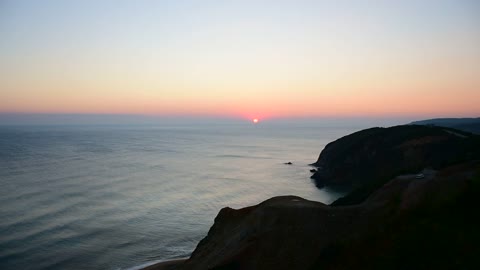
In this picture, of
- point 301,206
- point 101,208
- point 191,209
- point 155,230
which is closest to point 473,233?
point 301,206

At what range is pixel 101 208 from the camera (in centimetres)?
4850

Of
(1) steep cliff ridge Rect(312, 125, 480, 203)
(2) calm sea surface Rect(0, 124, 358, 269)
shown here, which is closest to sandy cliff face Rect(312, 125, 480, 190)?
(1) steep cliff ridge Rect(312, 125, 480, 203)

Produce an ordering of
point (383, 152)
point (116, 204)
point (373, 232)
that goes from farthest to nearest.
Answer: point (383, 152), point (116, 204), point (373, 232)

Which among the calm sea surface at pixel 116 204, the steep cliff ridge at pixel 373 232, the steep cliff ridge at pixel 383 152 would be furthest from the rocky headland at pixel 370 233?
the steep cliff ridge at pixel 383 152

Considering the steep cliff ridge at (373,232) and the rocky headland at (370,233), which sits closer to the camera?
the rocky headland at (370,233)

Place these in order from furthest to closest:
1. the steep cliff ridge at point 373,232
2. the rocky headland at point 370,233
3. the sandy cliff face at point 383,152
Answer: the sandy cliff face at point 383,152, the steep cliff ridge at point 373,232, the rocky headland at point 370,233

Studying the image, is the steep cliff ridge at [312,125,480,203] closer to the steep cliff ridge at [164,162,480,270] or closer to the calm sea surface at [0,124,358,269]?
the calm sea surface at [0,124,358,269]

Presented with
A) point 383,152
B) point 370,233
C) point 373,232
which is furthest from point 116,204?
point 383,152

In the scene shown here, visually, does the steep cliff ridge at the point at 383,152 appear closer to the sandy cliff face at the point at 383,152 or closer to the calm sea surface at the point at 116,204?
the sandy cliff face at the point at 383,152

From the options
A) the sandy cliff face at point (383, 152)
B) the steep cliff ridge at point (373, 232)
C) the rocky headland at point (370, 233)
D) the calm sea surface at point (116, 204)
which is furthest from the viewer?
the sandy cliff face at point (383, 152)

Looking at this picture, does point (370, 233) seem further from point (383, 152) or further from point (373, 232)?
point (383, 152)

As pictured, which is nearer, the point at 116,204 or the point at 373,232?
the point at 373,232

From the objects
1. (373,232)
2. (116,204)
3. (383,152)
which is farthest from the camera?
(383,152)

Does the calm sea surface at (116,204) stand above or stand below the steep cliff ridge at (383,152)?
below
